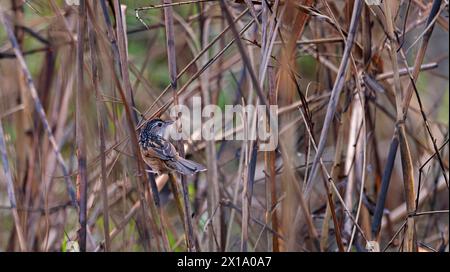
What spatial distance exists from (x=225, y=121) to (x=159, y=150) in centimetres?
44

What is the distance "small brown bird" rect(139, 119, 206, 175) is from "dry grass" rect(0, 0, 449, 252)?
0.04 metres

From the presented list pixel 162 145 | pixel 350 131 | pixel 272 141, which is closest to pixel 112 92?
pixel 162 145

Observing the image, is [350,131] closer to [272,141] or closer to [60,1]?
[272,141]

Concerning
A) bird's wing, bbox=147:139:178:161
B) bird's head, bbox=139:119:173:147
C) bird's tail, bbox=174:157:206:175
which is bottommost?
bird's tail, bbox=174:157:206:175

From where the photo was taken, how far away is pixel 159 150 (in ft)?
3.85

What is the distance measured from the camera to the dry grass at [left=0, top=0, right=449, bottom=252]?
1.10 meters

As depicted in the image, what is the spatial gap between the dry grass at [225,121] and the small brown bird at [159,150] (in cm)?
4

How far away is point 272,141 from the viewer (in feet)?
3.98
